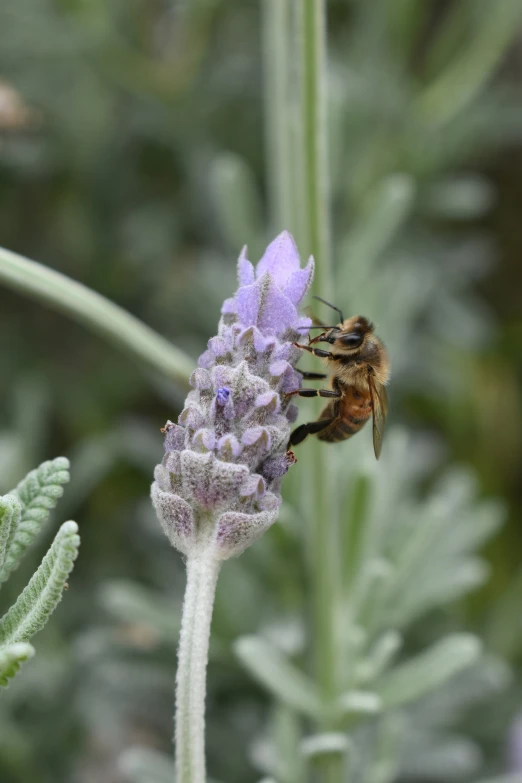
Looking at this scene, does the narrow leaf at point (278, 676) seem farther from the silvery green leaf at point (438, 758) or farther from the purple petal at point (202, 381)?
the purple petal at point (202, 381)

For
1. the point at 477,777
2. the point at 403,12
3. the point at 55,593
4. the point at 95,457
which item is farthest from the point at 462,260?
the point at 55,593

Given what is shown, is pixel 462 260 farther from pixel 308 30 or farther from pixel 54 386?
pixel 308 30

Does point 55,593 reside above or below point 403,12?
below

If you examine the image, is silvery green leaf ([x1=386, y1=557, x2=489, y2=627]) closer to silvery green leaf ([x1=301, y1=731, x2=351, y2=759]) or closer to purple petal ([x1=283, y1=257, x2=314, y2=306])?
silvery green leaf ([x1=301, y1=731, x2=351, y2=759])

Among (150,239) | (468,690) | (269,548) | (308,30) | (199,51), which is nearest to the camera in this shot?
(308,30)

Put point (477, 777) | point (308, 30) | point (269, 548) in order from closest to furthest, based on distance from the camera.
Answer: point (308, 30) < point (269, 548) < point (477, 777)
